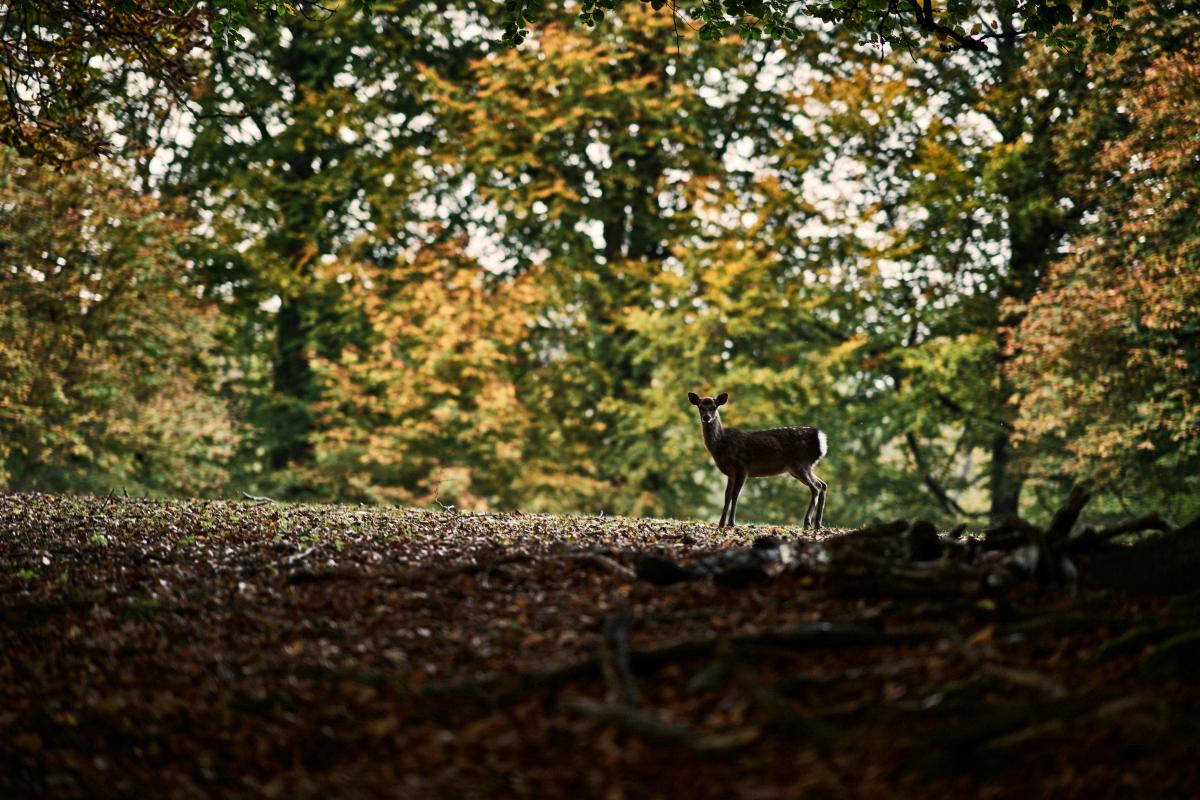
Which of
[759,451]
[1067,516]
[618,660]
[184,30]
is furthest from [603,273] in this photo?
[618,660]

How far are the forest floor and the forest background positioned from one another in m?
11.7

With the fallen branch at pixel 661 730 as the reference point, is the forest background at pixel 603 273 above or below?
above

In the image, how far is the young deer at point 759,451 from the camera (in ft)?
40.4

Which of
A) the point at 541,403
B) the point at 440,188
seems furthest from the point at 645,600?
the point at 440,188

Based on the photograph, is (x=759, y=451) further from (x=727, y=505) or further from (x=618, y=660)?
(x=618, y=660)

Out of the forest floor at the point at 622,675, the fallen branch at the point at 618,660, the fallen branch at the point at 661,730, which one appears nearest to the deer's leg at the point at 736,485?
the forest floor at the point at 622,675

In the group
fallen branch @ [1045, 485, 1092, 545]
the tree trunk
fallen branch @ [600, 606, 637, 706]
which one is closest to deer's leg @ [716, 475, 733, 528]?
fallen branch @ [1045, 485, 1092, 545]

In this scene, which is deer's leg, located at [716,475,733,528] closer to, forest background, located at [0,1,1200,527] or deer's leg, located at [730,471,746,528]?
deer's leg, located at [730,471,746,528]

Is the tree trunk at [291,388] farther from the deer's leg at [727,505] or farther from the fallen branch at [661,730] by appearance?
the fallen branch at [661,730]

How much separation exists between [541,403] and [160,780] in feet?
60.2

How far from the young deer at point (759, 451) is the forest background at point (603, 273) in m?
6.52

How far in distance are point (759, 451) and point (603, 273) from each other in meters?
12.6

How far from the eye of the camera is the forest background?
740 inches

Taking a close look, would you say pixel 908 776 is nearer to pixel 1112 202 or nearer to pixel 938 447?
pixel 1112 202
